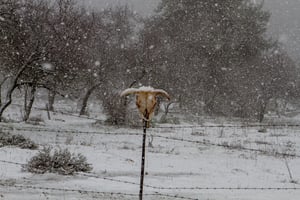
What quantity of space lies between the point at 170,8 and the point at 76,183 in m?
→ 47.3

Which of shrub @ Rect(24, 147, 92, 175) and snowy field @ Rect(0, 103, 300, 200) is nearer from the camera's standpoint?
snowy field @ Rect(0, 103, 300, 200)

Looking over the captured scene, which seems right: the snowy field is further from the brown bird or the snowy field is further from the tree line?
the tree line

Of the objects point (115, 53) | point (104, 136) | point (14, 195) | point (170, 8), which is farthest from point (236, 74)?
point (14, 195)

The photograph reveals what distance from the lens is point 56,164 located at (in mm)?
12555

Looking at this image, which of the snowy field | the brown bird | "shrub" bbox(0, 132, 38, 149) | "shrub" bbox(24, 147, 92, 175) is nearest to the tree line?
the snowy field

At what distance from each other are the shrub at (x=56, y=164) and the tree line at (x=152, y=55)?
31.5ft

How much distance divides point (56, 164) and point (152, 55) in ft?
85.4

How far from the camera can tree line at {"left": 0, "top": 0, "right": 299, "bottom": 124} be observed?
23.7 metres

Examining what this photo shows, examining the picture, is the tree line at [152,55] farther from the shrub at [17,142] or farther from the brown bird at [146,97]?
the brown bird at [146,97]

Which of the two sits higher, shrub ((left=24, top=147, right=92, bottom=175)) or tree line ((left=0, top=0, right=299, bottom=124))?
tree line ((left=0, top=0, right=299, bottom=124))

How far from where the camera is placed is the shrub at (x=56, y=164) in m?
12.2

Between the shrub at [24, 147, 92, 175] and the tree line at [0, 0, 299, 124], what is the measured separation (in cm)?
961

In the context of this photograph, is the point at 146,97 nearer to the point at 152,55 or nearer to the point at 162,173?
the point at 162,173

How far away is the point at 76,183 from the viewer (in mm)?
11086
